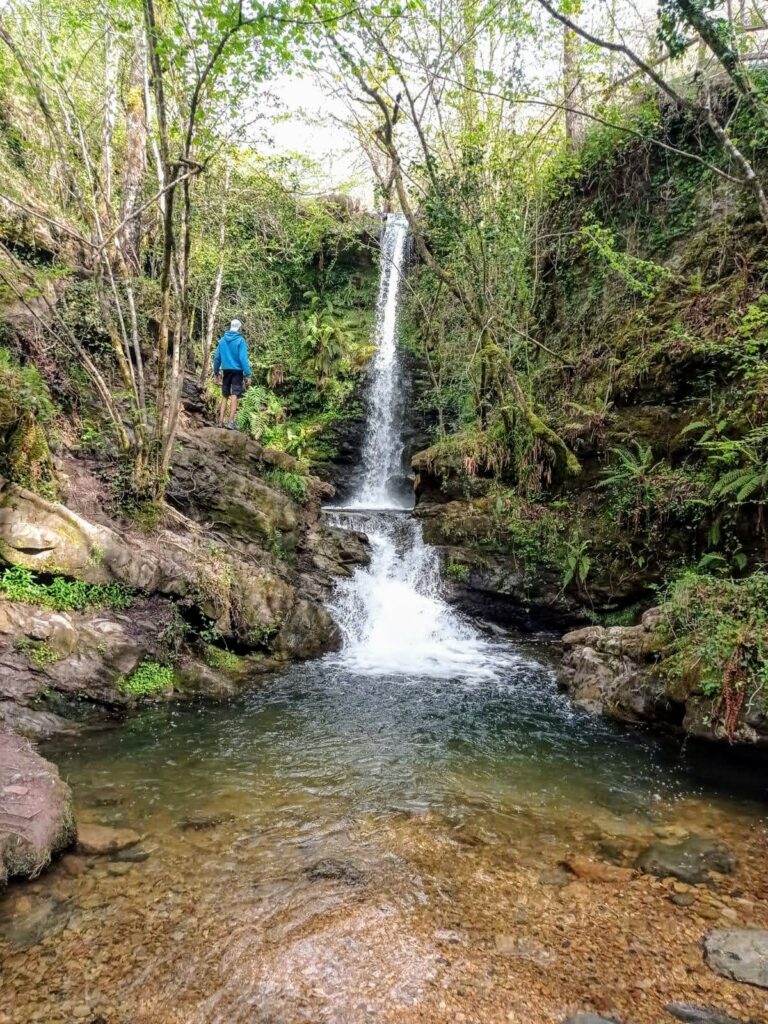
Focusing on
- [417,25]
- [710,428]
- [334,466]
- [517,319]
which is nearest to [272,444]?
[334,466]

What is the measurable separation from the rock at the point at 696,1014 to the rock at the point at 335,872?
1.66 metres

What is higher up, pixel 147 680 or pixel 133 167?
pixel 133 167

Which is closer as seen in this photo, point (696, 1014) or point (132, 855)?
point (696, 1014)

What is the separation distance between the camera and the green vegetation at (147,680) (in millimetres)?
5996

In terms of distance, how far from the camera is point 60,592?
607 cm

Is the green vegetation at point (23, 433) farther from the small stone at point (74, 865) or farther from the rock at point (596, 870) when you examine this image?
the rock at point (596, 870)

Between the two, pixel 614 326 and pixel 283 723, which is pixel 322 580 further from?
pixel 614 326

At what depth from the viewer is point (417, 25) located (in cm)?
935

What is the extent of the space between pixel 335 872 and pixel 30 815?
1858 millimetres

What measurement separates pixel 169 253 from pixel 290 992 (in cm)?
736

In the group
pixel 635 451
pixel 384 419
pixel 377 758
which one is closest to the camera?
pixel 377 758

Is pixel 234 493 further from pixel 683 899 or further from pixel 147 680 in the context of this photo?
pixel 683 899

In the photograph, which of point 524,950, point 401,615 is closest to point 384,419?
point 401,615

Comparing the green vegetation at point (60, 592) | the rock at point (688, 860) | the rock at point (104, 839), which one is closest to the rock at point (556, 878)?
the rock at point (688, 860)
